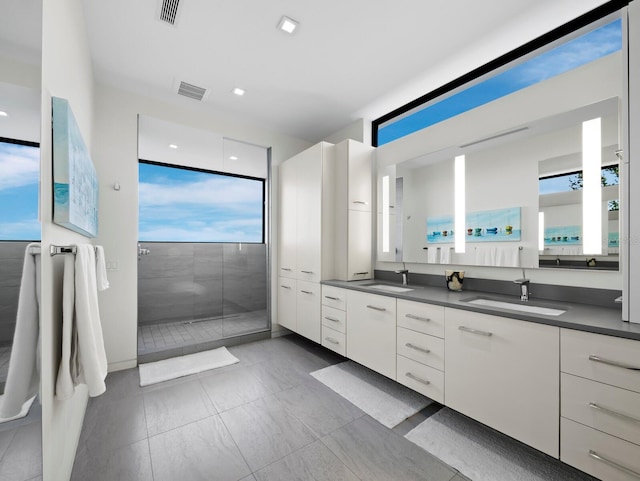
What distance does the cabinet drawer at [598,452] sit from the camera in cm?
117

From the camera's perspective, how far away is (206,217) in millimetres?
3340

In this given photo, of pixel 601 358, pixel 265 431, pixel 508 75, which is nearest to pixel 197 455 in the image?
pixel 265 431

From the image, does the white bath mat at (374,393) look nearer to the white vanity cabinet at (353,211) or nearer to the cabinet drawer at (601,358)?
the white vanity cabinet at (353,211)

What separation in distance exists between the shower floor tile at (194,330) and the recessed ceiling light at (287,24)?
9.79 ft

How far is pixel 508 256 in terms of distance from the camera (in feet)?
6.97

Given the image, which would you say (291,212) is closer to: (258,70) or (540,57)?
(258,70)

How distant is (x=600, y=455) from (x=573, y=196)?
1.42 metres

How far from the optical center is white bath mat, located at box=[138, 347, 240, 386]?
8.51 feet

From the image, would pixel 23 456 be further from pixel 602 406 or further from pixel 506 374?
pixel 602 406

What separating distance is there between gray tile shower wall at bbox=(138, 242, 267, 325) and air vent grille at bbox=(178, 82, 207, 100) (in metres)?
1.61

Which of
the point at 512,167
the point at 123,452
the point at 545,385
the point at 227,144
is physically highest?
the point at 227,144

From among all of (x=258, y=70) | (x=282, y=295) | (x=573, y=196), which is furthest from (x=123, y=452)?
(x=573, y=196)

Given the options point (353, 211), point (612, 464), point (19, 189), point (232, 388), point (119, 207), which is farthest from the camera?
point (353, 211)

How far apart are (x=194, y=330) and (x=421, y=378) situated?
103 inches
